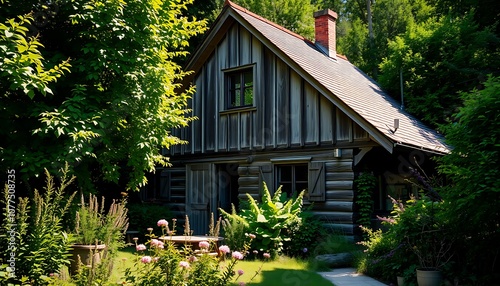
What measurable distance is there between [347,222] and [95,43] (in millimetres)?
7221

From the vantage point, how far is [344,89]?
43.2 feet

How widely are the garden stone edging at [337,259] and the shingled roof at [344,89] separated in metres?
2.57

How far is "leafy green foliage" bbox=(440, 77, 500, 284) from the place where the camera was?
267 inches

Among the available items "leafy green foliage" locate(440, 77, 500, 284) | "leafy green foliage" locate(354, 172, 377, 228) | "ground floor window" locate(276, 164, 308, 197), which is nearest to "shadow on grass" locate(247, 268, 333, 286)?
"leafy green foliage" locate(440, 77, 500, 284)

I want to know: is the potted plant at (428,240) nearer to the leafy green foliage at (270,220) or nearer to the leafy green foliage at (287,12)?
the leafy green foliage at (270,220)

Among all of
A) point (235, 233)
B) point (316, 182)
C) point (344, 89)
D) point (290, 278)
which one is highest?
point (344, 89)

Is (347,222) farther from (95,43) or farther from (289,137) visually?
(95,43)

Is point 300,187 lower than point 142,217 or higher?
higher

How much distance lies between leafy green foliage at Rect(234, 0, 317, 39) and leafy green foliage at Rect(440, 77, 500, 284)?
24129 millimetres

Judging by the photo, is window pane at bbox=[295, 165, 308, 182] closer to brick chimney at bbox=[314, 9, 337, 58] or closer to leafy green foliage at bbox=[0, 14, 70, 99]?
brick chimney at bbox=[314, 9, 337, 58]

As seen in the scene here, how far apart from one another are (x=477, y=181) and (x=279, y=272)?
419 centimetres

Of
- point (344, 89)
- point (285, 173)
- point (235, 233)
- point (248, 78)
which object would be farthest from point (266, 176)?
point (344, 89)

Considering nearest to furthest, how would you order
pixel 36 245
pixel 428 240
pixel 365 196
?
pixel 36 245
pixel 428 240
pixel 365 196

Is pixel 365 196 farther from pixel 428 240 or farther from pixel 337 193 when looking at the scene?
pixel 428 240
